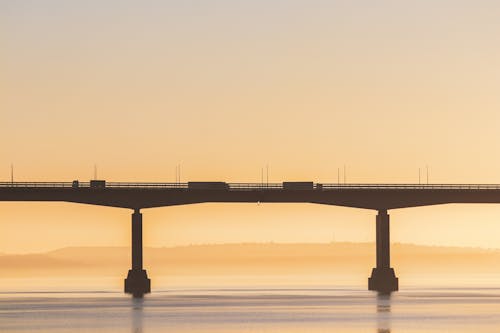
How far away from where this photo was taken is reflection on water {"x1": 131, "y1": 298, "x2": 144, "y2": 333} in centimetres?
13921

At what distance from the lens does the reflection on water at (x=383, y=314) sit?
139m

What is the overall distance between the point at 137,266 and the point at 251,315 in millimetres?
38123

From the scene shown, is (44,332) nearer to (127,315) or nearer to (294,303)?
(127,315)

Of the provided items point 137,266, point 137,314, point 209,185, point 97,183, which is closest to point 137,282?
point 137,266

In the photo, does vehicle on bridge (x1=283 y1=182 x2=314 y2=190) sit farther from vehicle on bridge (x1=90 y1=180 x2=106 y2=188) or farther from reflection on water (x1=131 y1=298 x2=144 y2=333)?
reflection on water (x1=131 y1=298 x2=144 y2=333)

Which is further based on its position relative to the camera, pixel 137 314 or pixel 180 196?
pixel 180 196

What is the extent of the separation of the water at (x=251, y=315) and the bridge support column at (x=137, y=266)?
107 inches

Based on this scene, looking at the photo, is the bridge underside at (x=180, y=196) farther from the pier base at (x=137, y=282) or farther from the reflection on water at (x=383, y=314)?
the reflection on water at (x=383, y=314)

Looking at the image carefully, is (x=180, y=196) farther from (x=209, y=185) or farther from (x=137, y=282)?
(x=137, y=282)

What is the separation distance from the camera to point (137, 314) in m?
159

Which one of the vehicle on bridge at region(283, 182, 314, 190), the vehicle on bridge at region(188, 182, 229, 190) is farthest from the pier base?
the vehicle on bridge at region(283, 182, 314, 190)

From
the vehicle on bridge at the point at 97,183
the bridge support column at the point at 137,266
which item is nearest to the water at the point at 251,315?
the bridge support column at the point at 137,266

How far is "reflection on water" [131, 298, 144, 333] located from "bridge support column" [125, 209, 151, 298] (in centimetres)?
642

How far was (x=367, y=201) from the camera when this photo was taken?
7849 inches
